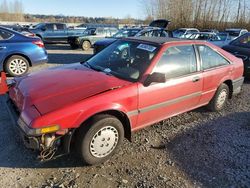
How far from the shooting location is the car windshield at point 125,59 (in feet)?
12.3

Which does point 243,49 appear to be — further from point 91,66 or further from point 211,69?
point 91,66

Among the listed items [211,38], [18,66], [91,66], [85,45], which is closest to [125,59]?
[91,66]

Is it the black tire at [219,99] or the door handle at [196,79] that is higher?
the door handle at [196,79]

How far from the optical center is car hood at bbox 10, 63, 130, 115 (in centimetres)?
310

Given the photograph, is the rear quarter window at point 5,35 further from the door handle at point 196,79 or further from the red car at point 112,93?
the door handle at point 196,79

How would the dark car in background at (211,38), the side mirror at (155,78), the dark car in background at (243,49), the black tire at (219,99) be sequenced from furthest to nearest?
the dark car in background at (211,38) → the dark car in background at (243,49) → the black tire at (219,99) → the side mirror at (155,78)

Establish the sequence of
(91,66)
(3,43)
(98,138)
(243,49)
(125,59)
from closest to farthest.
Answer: (98,138) < (125,59) < (91,66) < (3,43) < (243,49)

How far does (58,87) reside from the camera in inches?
134

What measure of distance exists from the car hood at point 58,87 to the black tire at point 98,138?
1.16 feet

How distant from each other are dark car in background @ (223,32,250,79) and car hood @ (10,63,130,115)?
5.50 meters

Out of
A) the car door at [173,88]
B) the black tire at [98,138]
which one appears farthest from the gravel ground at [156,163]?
the car door at [173,88]

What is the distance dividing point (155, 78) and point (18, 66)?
17.9 ft

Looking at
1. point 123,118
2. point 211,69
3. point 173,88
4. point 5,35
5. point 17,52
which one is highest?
point 5,35

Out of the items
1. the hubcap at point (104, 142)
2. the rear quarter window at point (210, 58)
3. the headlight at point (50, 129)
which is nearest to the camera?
the headlight at point (50, 129)
